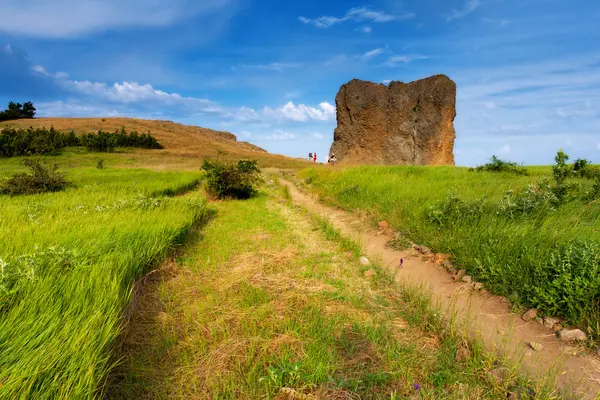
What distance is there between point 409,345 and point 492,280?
1.95 meters

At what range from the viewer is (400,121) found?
20.1 m

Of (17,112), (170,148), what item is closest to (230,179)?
(170,148)

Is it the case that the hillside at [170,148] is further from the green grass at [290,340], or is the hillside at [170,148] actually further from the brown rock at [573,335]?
the brown rock at [573,335]

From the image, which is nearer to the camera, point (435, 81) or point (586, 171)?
point (586, 171)

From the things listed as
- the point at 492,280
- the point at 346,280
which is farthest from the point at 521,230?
the point at 346,280

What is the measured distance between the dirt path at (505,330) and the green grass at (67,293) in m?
3.26

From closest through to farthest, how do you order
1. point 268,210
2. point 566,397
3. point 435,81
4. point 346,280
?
1. point 566,397
2. point 346,280
3. point 268,210
4. point 435,81

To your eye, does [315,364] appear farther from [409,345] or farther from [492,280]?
[492,280]

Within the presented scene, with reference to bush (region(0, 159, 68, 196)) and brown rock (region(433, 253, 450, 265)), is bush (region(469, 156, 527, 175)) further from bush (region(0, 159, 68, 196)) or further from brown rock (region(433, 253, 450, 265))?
bush (region(0, 159, 68, 196))

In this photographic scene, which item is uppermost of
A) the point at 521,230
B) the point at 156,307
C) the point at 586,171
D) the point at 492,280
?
the point at 586,171

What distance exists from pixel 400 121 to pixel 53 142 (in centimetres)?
3443

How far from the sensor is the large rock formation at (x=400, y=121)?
1953 cm

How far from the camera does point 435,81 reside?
1953 cm

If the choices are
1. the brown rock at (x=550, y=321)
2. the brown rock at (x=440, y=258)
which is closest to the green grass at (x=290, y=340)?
the brown rock at (x=550, y=321)
